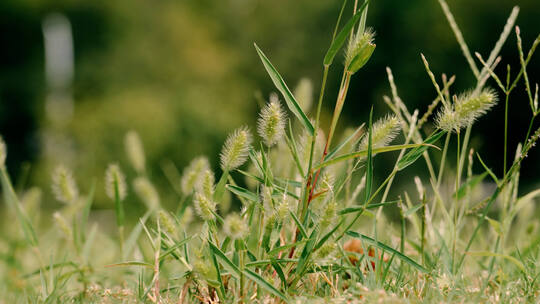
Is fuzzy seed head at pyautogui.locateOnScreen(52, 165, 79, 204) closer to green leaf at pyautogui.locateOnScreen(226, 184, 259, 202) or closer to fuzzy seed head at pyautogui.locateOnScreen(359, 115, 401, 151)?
green leaf at pyautogui.locateOnScreen(226, 184, 259, 202)

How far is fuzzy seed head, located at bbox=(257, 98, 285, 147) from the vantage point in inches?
24.7

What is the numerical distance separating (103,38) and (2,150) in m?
13.4

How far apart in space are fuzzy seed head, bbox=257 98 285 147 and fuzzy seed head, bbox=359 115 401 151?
0.35 feet

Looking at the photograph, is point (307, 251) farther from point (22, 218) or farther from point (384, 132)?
point (22, 218)

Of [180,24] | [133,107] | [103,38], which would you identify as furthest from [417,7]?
[103,38]

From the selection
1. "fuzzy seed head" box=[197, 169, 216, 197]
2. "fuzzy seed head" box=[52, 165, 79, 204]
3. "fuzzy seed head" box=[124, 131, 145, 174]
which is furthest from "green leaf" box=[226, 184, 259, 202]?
"fuzzy seed head" box=[124, 131, 145, 174]

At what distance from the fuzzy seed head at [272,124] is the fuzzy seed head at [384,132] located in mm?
108

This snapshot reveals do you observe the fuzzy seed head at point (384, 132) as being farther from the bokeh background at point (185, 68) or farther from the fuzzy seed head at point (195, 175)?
the bokeh background at point (185, 68)

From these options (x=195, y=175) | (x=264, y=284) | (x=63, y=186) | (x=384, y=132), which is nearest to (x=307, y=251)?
(x=264, y=284)

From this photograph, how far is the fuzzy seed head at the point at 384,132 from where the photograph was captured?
2.09 feet

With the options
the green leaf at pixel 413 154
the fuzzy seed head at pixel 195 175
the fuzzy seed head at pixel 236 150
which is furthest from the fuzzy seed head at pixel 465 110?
the fuzzy seed head at pixel 195 175

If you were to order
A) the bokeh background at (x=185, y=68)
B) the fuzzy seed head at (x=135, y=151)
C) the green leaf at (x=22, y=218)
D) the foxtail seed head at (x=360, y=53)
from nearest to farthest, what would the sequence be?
the foxtail seed head at (x=360, y=53)
the green leaf at (x=22, y=218)
the fuzzy seed head at (x=135, y=151)
the bokeh background at (x=185, y=68)

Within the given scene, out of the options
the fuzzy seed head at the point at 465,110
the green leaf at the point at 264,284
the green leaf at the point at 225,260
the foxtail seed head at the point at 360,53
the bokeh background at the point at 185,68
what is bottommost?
the green leaf at the point at 264,284

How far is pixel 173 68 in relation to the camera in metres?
12.7
